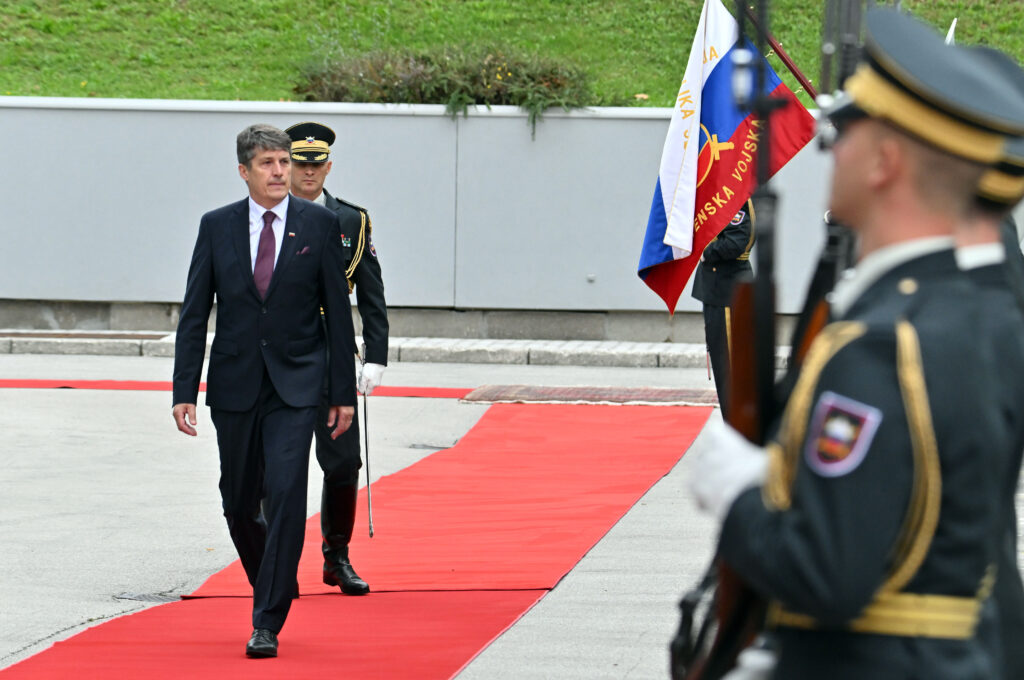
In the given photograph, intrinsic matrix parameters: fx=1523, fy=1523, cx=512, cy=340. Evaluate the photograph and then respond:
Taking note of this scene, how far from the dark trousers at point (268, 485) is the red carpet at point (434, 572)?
0.28m

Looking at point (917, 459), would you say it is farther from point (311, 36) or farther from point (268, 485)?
point (311, 36)

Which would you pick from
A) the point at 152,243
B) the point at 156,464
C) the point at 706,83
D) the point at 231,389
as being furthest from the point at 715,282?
the point at 152,243

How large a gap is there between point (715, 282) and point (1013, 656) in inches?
316

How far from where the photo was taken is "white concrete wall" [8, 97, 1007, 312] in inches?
707

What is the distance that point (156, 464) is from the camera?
989 cm

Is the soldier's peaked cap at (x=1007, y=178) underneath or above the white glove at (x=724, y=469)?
above

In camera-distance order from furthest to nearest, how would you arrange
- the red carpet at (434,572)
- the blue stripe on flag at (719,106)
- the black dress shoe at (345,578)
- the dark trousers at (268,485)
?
1. the blue stripe on flag at (719,106)
2. the black dress shoe at (345,578)
3. the dark trousers at (268,485)
4. the red carpet at (434,572)

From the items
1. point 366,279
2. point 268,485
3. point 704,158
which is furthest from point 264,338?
point 704,158

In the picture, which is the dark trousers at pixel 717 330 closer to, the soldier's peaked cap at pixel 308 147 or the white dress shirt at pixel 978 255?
the soldier's peaked cap at pixel 308 147

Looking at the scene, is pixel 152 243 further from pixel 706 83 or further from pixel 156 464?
pixel 706 83

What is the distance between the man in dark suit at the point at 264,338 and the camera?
5.72 metres

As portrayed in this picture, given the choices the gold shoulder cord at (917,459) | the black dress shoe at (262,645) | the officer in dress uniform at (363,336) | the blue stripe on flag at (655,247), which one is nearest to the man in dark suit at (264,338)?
the black dress shoe at (262,645)

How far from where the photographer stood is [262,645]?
5.33 meters

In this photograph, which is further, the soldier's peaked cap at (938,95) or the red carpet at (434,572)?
the red carpet at (434,572)
